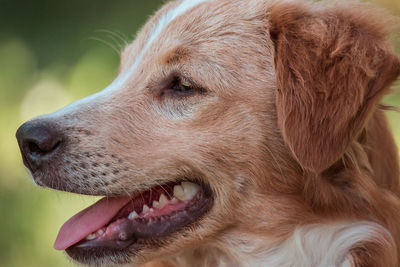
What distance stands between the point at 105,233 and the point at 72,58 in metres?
5.18

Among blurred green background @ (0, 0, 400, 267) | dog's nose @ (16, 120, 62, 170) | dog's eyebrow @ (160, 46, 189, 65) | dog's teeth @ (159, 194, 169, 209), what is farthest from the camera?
blurred green background @ (0, 0, 400, 267)

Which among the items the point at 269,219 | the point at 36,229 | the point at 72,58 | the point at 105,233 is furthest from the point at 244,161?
the point at 72,58

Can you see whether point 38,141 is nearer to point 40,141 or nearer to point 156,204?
point 40,141

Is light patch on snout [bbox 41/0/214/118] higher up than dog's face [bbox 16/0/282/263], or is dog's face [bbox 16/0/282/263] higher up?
light patch on snout [bbox 41/0/214/118]

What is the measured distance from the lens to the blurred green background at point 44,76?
5891 mm

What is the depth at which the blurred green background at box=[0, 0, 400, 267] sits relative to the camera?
5891 mm

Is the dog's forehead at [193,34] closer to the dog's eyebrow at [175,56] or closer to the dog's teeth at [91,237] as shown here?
the dog's eyebrow at [175,56]

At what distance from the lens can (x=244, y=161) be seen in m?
3.41

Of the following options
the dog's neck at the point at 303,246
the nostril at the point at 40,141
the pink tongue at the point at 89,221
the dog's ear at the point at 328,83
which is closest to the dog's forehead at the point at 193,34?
the nostril at the point at 40,141

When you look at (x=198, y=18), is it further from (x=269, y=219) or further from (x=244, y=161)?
(x=269, y=219)

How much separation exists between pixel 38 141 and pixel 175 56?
0.82 metres

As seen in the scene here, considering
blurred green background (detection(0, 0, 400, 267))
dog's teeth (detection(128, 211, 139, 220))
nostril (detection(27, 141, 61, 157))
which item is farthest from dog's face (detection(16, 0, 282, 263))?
blurred green background (detection(0, 0, 400, 267))

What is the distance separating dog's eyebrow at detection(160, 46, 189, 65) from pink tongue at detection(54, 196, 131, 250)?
74 centimetres

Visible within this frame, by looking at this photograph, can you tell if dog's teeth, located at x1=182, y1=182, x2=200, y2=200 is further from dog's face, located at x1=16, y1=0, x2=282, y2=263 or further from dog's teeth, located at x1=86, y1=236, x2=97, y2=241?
dog's teeth, located at x1=86, y1=236, x2=97, y2=241
